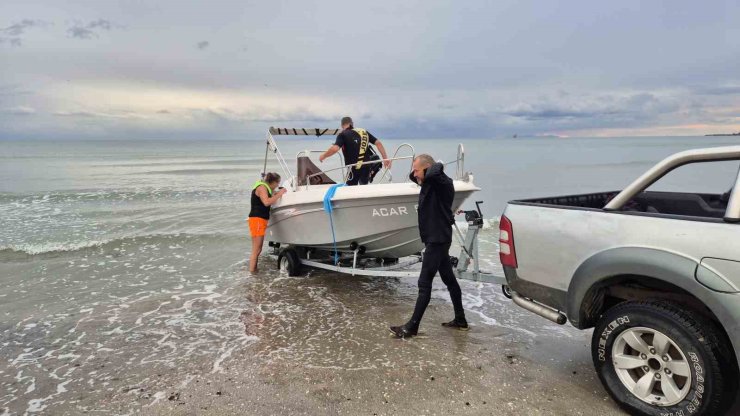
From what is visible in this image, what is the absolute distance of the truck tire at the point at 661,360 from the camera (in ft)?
9.20

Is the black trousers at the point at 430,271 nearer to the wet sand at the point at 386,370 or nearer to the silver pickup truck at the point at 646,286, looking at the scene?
the wet sand at the point at 386,370

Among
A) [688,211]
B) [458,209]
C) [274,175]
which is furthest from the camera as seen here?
[274,175]

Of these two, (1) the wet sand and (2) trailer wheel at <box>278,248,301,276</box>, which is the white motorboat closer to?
(2) trailer wheel at <box>278,248,301,276</box>

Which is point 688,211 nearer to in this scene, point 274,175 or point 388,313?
point 388,313

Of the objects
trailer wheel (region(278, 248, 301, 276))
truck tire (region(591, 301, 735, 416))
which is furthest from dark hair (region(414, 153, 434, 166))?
trailer wheel (region(278, 248, 301, 276))

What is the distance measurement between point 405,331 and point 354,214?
1.91m

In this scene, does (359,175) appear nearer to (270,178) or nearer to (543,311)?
(270,178)

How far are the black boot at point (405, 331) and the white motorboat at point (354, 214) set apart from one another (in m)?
1.54

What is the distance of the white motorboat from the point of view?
20.0 feet

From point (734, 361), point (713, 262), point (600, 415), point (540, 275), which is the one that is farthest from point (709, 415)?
point (540, 275)

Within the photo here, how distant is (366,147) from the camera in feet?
24.2

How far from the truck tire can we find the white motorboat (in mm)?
3055

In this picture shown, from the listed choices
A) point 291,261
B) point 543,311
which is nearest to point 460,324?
point 543,311

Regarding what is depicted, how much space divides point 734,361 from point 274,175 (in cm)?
629
